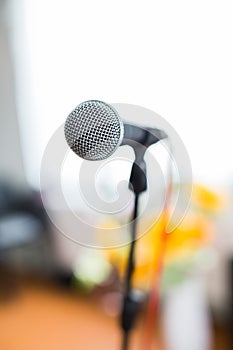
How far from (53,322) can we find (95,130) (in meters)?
2.10

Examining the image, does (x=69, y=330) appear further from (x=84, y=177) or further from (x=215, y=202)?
(x=84, y=177)

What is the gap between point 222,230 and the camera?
2.04 meters

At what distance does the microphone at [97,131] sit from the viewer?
21.5 inches

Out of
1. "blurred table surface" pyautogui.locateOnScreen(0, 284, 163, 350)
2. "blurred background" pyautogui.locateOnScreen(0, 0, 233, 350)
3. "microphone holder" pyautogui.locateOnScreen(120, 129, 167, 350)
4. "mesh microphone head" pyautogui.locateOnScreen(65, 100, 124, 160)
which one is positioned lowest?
"blurred table surface" pyautogui.locateOnScreen(0, 284, 163, 350)

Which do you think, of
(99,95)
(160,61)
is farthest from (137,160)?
(160,61)

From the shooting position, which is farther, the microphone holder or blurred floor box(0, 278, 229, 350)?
blurred floor box(0, 278, 229, 350)

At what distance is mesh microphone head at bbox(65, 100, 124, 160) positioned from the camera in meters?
0.55

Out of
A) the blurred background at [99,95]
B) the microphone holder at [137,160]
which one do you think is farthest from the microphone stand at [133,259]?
the blurred background at [99,95]

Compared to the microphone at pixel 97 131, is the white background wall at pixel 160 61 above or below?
below

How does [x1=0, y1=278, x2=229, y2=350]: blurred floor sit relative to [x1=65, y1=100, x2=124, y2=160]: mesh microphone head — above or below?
below

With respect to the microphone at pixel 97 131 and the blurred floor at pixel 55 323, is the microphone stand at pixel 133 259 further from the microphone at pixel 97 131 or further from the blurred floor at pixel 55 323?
the blurred floor at pixel 55 323

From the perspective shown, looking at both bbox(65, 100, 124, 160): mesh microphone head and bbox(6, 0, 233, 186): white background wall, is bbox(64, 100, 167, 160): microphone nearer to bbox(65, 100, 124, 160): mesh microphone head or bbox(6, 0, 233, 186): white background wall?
bbox(65, 100, 124, 160): mesh microphone head

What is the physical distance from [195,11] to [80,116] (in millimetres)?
1587

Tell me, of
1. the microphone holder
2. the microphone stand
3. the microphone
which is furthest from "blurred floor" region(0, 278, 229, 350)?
the microphone
